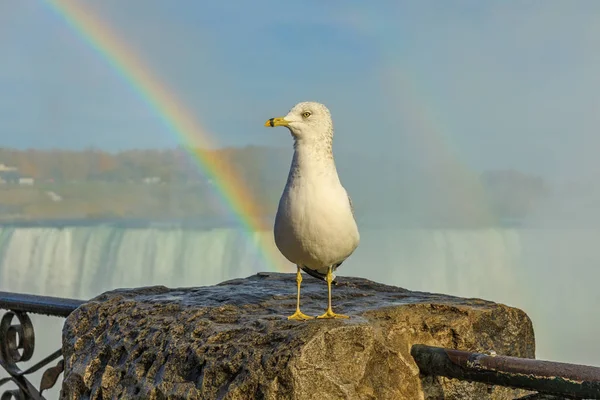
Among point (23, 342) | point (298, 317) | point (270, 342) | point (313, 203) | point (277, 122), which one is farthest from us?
point (23, 342)

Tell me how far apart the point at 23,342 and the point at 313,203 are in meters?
3.33

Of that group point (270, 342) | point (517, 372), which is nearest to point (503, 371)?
point (517, 372)

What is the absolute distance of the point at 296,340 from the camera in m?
3.70

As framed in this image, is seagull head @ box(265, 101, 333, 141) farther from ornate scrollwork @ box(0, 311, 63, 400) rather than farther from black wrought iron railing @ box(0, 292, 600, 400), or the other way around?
ornate scrollwork @ box(0, 311, 63, 400)

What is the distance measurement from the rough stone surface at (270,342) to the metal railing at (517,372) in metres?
0.15

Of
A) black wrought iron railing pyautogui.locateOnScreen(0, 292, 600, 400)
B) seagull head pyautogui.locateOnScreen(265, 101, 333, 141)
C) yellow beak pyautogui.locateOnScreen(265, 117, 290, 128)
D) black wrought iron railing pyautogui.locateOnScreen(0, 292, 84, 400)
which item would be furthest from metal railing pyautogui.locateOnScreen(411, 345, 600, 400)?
black wrought iron railing pyautogui.locateOnScreen(0, 292, 84, 400)

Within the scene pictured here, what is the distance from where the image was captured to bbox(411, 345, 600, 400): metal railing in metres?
3.39

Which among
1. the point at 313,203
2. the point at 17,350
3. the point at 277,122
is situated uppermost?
the point at 277,122

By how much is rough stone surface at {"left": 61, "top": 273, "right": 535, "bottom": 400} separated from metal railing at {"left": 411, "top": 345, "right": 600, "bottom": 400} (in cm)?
15

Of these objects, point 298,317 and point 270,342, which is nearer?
point 270,342

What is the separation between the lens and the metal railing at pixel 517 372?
339 cm

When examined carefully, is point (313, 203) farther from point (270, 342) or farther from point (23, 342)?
point (23, 342)

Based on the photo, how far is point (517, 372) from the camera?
11.8 feet

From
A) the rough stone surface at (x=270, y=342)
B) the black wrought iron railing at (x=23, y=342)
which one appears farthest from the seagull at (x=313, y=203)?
the black wrought iron railing at (x=23, y=342)
